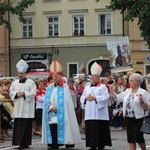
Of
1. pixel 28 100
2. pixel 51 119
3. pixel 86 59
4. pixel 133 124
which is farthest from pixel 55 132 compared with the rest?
pixel 86 59

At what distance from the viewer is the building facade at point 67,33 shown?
47344 mm

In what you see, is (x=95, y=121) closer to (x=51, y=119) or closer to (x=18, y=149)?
(x=51, y=119)

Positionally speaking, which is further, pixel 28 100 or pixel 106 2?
pixel 106 2

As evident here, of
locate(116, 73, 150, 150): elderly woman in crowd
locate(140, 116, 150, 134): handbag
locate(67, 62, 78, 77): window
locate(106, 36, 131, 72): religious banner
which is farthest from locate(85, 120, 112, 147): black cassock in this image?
locate(67, 62, 78, 77): window

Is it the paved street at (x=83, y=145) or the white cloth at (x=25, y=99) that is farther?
the white cloth at (x=25, y=99)

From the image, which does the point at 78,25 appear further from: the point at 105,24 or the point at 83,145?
the point at 83,145

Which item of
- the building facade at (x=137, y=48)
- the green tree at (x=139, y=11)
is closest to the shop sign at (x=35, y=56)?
the building facade at (x=137, y=48)

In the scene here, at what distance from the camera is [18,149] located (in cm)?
1426

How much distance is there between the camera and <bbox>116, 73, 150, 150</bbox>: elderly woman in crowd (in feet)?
37.7

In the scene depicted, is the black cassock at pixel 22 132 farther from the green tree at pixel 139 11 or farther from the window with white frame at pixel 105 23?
the window with white frame at pixel 105 23

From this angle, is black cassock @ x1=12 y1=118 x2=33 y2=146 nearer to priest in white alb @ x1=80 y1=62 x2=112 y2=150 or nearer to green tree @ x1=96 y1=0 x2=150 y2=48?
priest in white alb @ x1=80 y1=62 x2=112 y2=150

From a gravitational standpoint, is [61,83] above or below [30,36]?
below

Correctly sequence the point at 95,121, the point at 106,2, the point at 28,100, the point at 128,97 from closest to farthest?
the point at 128,97
the point at 95,121
the point at 28,100
the point at 106,2

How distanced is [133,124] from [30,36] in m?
38.1
